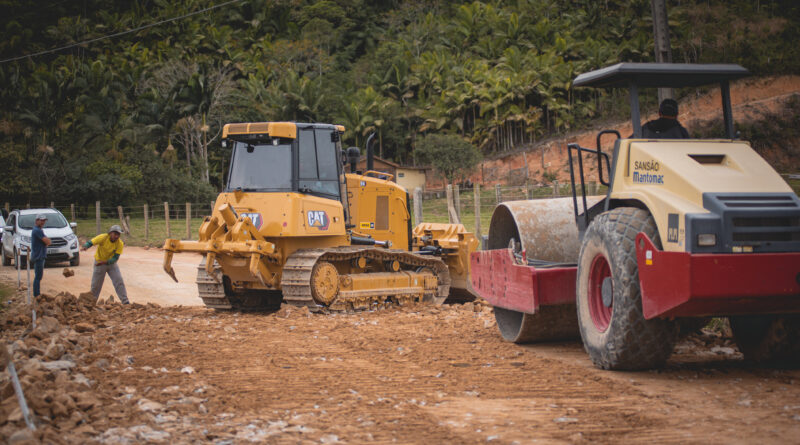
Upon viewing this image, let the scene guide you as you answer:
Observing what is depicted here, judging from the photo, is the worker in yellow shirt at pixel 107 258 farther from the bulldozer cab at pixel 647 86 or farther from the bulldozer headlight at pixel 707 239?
the bulldozer headlight at pixel 707 239

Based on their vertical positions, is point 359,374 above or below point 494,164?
below

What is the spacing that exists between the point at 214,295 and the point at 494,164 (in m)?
44.6

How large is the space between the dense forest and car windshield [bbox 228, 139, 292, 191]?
33132mm

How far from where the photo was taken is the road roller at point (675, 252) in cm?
582

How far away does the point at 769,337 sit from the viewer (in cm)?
696

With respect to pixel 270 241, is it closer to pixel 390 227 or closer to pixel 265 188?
pixel 265 188

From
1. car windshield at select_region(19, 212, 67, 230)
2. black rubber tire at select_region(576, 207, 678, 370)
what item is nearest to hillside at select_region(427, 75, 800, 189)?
car windshield at select_region(19, 212, 67, 230)

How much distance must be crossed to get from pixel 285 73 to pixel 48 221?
1622 inches

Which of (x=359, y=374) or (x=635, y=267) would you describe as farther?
(x=359, y=374)

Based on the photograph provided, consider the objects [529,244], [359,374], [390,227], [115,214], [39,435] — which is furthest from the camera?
[115,214]

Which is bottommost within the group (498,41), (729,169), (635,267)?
(635,267)

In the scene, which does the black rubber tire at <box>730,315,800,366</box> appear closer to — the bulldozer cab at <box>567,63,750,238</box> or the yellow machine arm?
the bulldozer cab at <box>567,63,750,238</box>

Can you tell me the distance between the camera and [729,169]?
643cm

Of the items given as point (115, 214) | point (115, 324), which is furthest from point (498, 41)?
point (115, 324)
